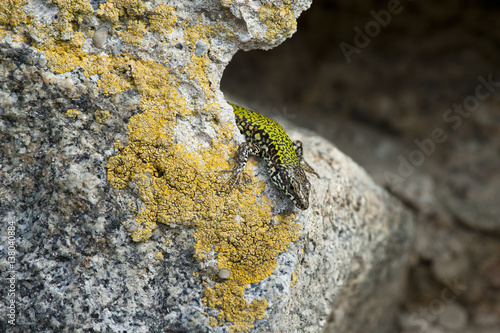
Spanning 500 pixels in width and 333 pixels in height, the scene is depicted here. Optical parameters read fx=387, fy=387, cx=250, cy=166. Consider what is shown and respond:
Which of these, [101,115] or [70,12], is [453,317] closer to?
[101,115]

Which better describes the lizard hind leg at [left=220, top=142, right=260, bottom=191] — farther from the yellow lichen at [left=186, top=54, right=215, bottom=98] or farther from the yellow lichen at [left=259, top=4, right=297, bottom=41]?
the yellow lichen at [left=259, top=4, right=297, bottom=41]

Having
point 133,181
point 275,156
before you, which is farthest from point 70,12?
point 275,156

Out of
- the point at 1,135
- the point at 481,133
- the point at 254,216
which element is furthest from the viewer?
the point at 481,133

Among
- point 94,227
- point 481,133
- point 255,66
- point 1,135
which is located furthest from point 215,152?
point 481,133

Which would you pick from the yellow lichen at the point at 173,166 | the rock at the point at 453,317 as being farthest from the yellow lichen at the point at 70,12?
the rock at the point at 453,317

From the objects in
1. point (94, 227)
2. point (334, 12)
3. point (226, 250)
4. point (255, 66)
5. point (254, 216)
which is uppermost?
point (334, 12)

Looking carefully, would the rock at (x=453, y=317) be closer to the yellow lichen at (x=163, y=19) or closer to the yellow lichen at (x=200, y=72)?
the yellow lichen at (x=200, y=72)

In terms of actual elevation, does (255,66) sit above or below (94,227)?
below

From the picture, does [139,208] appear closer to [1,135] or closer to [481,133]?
[1,135]

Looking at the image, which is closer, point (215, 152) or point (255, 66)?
point (215, 152)
